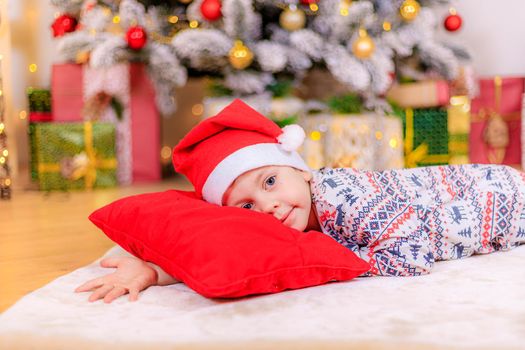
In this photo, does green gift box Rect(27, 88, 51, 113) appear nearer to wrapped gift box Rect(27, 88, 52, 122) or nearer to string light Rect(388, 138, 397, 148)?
wrapped gift box Rect(27, 88, 52, 122)

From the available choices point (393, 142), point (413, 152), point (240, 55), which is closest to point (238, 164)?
point (240, 55)

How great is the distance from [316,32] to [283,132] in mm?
1201

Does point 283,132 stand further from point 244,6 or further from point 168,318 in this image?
point 244,6

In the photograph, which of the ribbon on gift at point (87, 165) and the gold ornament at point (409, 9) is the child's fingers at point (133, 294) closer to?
the ribbon on gift at point (87, 165)

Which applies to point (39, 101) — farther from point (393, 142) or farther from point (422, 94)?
point (422, 94)

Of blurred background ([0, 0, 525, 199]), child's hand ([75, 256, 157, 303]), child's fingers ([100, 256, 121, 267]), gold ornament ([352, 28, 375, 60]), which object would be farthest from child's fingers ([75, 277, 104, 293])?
gold ornament ([352, 28, 375, 60])

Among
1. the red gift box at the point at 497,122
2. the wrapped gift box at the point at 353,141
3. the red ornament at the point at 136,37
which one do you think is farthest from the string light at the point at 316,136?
the red gift box at the point at 497,122

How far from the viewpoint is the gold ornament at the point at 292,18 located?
219cm

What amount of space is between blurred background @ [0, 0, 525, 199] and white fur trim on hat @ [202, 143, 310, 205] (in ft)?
3.45

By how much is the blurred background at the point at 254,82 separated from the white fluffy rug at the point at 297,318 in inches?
49.0

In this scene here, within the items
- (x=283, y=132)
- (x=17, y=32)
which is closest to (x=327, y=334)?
(x=283, y=132)

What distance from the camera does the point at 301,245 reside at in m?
0.98

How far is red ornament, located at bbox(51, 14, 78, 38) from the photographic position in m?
Answer: 2.43

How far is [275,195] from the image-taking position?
110 cm
